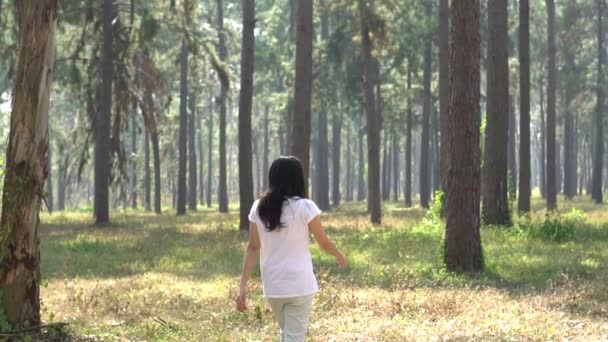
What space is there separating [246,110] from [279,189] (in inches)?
660

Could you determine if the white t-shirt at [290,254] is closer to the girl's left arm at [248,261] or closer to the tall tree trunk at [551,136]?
the girl's left arm at [248,261]

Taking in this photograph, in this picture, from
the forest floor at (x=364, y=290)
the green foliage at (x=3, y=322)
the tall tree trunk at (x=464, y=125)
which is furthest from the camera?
the tall tree trunk at (x=464, y=125)

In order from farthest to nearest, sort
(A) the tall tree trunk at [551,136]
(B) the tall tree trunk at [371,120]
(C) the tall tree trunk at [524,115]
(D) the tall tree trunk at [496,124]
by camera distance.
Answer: (A) the tall tree trunk at [551,136] → (B) the tall tree trunk at [371,120] → (C) the tall tree trunk at [524,115] → (D) the tall tree trunk at [496,124]

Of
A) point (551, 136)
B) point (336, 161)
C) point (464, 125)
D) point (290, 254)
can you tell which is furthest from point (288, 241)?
point (336, 161)

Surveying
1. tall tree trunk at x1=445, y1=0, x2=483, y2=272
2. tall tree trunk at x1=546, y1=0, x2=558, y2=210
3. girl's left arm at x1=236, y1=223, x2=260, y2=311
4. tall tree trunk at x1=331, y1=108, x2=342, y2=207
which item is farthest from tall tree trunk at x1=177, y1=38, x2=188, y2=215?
girl's left arm at x1=236, y1=223, x2=260, y2=311

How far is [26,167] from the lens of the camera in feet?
24.8

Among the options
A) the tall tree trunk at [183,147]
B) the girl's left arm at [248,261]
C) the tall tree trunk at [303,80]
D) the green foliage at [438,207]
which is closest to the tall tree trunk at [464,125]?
the tall tree trunk at [303,80]

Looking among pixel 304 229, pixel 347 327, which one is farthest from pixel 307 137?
pixel 304 229

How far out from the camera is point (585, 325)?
340 inches

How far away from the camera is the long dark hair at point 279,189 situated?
530cm

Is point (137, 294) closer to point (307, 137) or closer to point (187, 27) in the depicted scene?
point (307, 137)

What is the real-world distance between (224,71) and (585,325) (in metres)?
17.1

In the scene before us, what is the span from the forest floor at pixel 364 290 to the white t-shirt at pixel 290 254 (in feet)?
9.82

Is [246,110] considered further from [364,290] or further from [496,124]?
[364,290]
